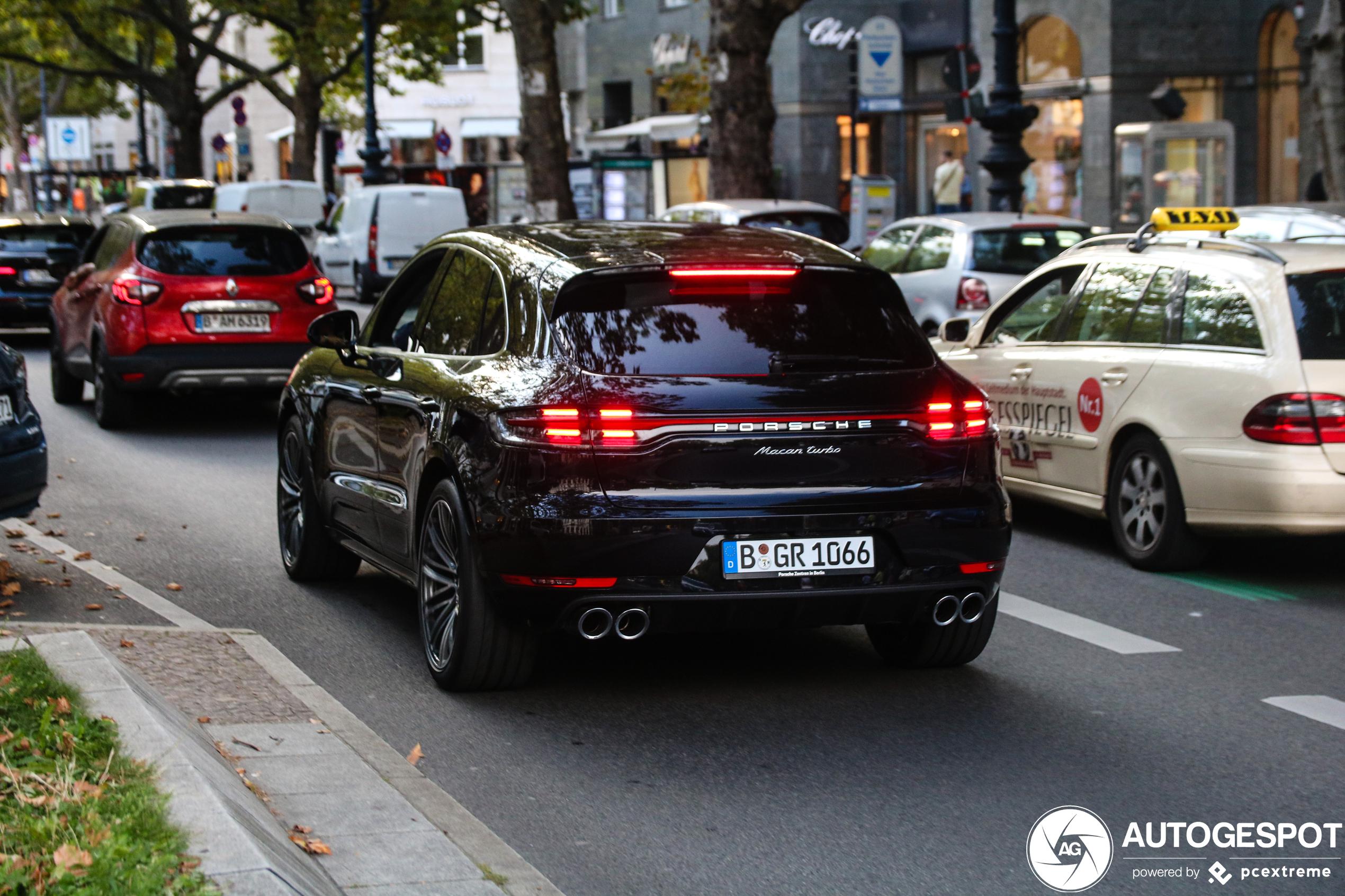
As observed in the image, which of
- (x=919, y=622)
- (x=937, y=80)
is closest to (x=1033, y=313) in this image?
(x=919, y=622)

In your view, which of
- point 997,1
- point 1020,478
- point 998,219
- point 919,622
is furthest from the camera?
point 997,1

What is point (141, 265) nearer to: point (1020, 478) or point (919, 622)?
point (1020, 478)

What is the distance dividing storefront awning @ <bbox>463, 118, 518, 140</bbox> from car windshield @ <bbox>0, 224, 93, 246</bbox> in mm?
48988

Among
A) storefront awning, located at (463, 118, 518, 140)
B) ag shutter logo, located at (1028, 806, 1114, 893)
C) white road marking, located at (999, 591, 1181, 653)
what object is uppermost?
storefront awning, located at (463, 118, 518, 140)

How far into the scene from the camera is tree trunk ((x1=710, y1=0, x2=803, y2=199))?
2405 cm

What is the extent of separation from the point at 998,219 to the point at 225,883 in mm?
14753

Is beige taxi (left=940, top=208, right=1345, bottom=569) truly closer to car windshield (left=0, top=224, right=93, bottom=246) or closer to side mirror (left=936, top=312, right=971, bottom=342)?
side mirror (left=936, top=312, right=971, bottom=342)

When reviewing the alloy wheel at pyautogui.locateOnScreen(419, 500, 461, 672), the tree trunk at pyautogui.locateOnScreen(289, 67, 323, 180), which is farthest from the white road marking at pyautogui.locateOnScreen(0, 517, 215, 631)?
the tree trunk at pyautogui.locateOnScreen(289, 67, 323, 180)

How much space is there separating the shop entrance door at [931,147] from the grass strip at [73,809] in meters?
36.4

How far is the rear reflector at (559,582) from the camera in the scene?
5.70 metres

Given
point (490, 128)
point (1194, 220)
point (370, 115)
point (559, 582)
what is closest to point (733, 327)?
point (559, 582)

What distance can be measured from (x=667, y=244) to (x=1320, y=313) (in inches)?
135

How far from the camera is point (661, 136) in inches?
1752

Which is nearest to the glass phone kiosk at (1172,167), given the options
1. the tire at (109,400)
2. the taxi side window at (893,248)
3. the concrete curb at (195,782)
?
the taxi side window at (893,248)
